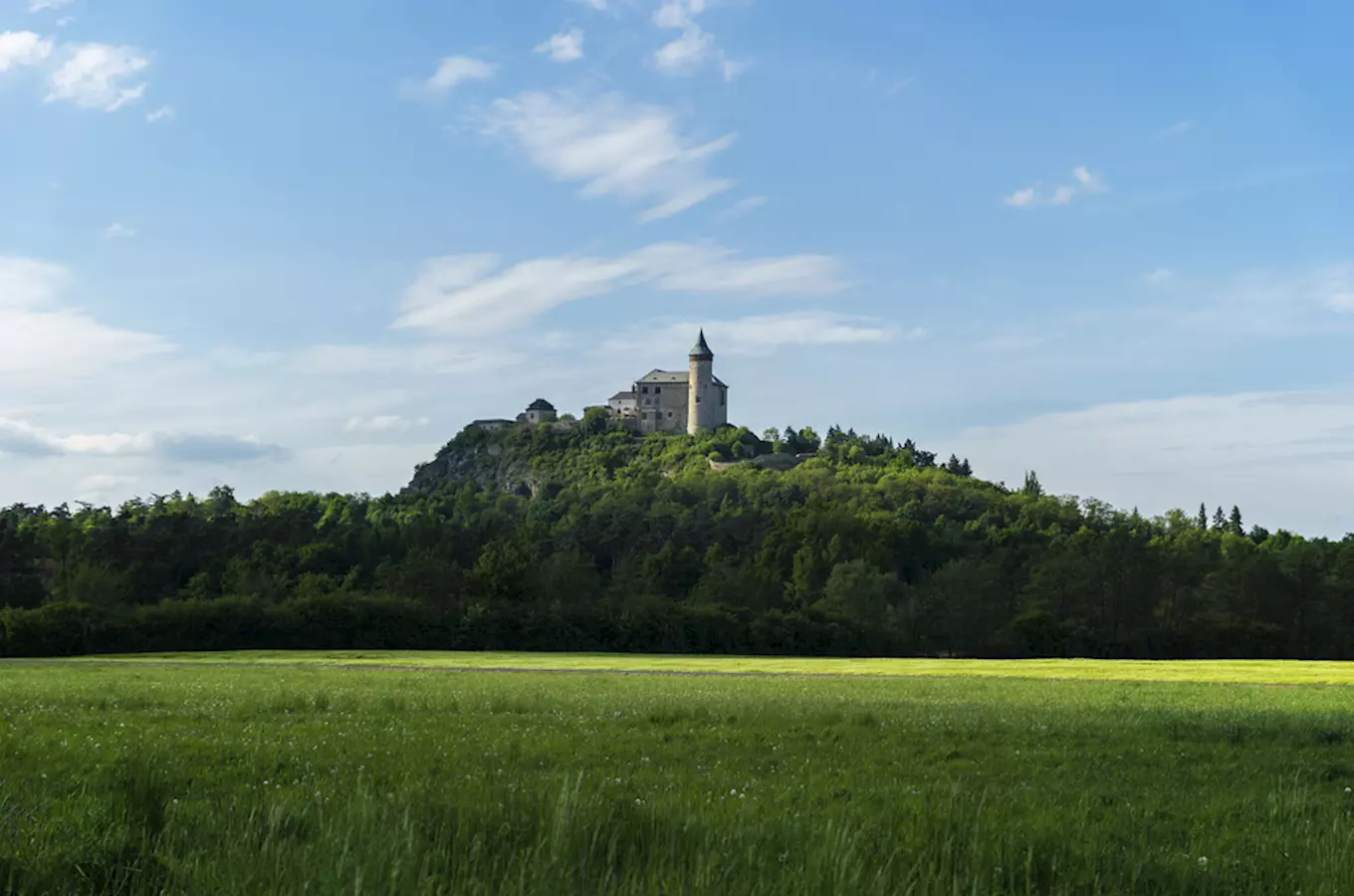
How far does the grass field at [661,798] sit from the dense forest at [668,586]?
53.5m

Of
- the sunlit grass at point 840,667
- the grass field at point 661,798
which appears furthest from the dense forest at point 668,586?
the grass field at point 661,798

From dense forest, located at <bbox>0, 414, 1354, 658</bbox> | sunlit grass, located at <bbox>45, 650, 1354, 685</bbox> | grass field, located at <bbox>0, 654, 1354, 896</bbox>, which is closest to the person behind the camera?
grass field, located at <bbox>0, 654, 1354, 896</bbox>

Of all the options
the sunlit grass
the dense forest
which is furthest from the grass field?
the dense forest

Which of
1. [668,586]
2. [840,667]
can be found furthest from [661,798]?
[668,586]

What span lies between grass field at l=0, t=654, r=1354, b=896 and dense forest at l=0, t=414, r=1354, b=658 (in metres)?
53.5

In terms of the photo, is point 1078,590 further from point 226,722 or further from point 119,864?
point 119,864

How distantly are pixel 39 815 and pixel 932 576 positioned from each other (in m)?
103

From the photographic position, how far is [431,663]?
48.3 metres

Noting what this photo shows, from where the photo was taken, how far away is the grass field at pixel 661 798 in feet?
18.6

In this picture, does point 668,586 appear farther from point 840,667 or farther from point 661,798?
point 661,798

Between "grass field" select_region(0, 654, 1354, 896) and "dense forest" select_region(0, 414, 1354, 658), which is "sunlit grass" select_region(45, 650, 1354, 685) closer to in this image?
"dense forest" select_region(0, 414, 1354, 658)

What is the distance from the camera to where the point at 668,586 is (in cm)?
11025

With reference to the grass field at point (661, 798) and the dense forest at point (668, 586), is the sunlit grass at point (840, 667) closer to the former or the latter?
the dense forest at point (668, 586)

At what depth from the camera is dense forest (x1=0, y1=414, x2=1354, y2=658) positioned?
73125mm
